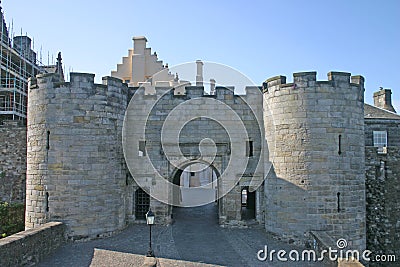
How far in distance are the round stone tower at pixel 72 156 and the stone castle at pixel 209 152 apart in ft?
0.11

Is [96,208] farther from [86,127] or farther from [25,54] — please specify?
[25,54]

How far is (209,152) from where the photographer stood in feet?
44.1

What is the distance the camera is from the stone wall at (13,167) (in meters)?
16.0

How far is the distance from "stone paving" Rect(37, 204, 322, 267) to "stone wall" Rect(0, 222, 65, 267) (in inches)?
10.0

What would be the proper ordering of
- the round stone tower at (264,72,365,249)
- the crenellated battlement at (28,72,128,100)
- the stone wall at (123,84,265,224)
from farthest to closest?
the stone wall at (123,84,265,224)
the crenellated battlement at (28,72,128,100)
the round stone tower at (264,72,365,249)

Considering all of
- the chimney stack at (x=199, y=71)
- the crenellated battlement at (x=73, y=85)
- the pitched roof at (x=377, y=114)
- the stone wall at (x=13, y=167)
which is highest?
the chimney stack at (x=199, y=71)

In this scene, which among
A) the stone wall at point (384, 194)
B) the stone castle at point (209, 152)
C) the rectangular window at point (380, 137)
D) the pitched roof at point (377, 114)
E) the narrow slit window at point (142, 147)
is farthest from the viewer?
the pitched roof at point (377, 114)

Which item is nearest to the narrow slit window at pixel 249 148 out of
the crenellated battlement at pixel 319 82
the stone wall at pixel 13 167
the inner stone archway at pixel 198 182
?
the crenellated battlement at pixel 319 82

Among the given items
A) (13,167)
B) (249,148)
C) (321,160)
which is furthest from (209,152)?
(13,167)

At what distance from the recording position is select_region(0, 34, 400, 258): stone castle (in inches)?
436

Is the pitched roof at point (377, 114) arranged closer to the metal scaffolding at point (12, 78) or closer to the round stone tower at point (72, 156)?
the round stone tower at point (72, 156)

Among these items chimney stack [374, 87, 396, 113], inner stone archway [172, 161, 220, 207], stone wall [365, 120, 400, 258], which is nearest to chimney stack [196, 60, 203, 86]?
inner stone archway [172, 161, 220, 207]

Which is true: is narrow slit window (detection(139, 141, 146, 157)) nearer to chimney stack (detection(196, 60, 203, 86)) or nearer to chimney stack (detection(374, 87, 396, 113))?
Result: chimney stack (detection(196, 60, 203, 86))

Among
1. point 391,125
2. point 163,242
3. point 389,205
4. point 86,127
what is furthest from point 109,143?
point 391,125
